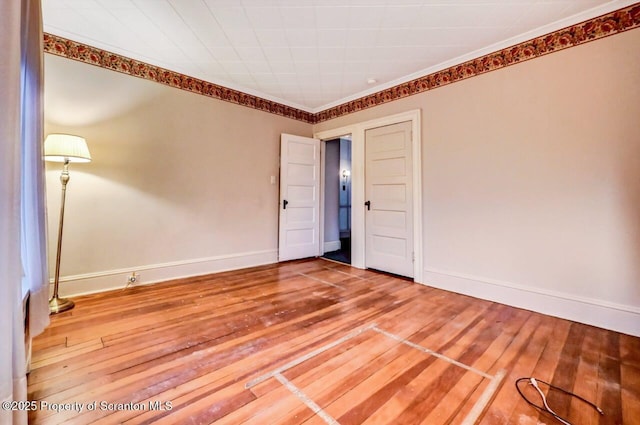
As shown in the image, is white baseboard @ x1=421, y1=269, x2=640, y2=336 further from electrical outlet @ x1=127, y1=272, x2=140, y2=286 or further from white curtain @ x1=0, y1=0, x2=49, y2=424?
electrical outlet @ x1=127, y1=272, x2=140, y2=286

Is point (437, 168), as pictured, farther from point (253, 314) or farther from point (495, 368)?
point (253, 314)

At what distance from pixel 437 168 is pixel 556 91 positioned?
1233 mm

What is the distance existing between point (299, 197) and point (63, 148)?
116 inches

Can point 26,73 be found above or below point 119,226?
above

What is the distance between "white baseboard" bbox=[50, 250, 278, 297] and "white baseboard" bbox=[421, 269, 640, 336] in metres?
2.61

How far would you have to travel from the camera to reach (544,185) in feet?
8.03

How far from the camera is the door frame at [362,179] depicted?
3.33 metres

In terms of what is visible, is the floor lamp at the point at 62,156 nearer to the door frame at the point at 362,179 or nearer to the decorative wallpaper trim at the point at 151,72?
the decorative wallpaper trim at the point at 151,72

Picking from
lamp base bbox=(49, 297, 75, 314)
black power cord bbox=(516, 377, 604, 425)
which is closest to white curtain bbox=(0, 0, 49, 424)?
lamp base bbox=(49, 297, 75, 314)

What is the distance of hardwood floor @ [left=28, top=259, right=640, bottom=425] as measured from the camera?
4.12 feet

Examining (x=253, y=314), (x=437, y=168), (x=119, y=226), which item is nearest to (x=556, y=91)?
(x=437, y=168)

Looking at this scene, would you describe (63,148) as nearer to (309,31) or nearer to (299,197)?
(309,31)

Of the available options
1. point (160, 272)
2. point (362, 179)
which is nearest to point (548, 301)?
point (362, 179)

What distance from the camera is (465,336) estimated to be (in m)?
1.99
